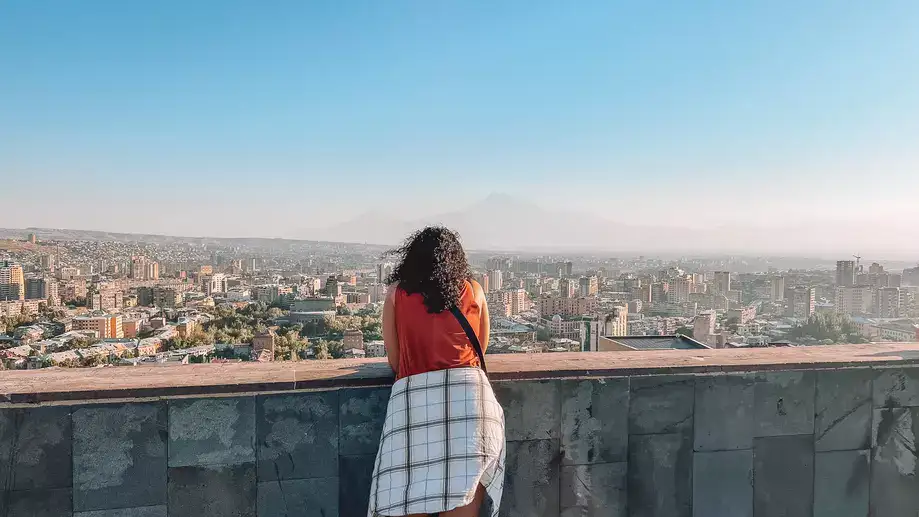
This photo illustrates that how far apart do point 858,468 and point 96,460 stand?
2.92m

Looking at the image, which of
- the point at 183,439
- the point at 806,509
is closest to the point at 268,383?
the point at 183,439

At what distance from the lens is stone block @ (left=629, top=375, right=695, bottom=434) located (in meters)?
2.21

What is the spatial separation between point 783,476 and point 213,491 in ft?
7.24

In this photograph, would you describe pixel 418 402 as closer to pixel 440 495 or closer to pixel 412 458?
pixel 412 458

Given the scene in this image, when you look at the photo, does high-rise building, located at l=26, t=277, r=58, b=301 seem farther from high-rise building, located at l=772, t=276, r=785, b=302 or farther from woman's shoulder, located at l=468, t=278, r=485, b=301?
high-rise building, located at l=772, t=276, r=785, b=302

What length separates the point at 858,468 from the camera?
235 cm

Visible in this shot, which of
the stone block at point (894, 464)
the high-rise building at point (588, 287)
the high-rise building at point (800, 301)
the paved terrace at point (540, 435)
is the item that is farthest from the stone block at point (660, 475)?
the high-rise building at point (588, 287)

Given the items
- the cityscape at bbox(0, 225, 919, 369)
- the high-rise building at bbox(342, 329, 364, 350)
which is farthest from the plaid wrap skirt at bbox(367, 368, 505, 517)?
the high-rise building at bbox(342, 329, 364, 350)

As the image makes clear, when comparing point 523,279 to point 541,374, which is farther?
point 523,279

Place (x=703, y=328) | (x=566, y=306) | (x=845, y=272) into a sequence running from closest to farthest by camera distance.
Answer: (x=703, y=328) < (x=845, y=272) < (x=566, y=306)

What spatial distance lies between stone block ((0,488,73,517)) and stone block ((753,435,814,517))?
2518mm

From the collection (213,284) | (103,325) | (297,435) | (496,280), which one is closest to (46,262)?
(213,284)

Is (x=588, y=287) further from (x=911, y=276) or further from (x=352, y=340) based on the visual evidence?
(x=352, y=340)

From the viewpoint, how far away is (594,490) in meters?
2.17
